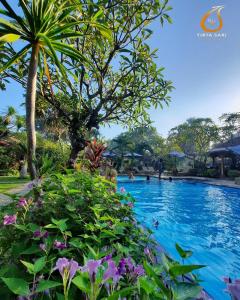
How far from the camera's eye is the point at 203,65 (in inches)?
614

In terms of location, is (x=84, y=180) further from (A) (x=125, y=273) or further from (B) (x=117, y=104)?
(B) (x=117, y=104)

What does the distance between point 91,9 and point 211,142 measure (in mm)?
42663

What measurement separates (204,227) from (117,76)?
6.58 metres

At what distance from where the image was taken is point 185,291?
0.74 metres

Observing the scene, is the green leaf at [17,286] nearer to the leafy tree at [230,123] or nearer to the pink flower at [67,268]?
the pink flower at [67,268]

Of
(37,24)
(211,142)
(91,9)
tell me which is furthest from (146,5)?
(211,142)

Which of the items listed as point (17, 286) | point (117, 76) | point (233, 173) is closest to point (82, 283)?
point (17, 286)

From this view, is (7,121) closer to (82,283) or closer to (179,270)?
(82,283)

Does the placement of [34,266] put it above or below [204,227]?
above

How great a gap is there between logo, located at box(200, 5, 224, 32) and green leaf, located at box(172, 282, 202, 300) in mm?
13823

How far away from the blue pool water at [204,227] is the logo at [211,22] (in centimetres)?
929

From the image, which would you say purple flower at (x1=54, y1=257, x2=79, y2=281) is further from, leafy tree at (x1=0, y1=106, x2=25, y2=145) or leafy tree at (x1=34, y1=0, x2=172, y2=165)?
leafy tree at (x1=0, y1=106, x2=25, y2=145)

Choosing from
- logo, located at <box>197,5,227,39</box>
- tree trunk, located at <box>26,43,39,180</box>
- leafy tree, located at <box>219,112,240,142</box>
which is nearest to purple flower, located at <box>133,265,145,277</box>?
tree trunk, located at <box>26,43,39,180</box>

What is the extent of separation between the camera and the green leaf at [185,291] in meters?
0.72
